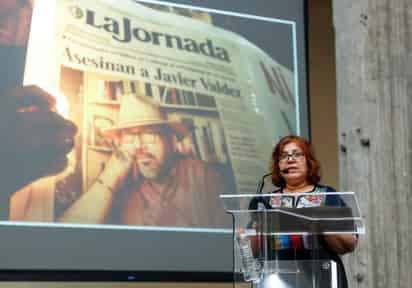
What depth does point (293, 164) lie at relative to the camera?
2.92 m

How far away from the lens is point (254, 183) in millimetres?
4352

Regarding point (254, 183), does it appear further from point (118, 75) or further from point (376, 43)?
point (376, 43)

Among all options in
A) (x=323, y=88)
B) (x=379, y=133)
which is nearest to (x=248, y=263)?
(x=379, y=133)

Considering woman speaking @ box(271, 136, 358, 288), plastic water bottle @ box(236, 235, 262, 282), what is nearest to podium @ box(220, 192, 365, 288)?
plastic water bottle @ box(236, 235, 262, 282)

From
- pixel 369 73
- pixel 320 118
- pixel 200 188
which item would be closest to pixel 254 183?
pixel 200 188

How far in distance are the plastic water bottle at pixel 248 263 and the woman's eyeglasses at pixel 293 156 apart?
0.55 m

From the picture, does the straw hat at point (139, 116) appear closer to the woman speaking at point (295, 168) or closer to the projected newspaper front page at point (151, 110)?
the projected newspaper front page at point (151, 110)

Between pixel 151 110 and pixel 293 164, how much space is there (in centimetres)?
137

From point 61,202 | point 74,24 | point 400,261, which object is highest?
point 74,24

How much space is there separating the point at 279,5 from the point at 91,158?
1392 mm

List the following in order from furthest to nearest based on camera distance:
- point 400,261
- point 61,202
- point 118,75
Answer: point 118,75 < point 61,202 < point 400,261

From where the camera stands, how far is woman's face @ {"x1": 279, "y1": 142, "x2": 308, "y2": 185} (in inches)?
114

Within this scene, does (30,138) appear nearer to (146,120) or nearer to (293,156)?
(146,120)

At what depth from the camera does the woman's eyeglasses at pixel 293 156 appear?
2.93 metres
